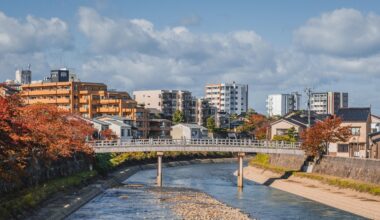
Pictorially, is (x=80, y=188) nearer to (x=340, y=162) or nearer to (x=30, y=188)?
(x=30, y=188)

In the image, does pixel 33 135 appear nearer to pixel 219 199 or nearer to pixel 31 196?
pixel 31 196

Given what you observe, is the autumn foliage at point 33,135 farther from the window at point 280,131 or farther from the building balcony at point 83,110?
the building balcony at point 83,110

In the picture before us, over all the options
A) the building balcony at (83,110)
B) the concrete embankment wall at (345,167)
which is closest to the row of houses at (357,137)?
the concrete embankment wall at (345,167)

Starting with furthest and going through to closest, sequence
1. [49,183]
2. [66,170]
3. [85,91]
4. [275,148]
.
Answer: [85,91], [275,148], [66,170], [49,183]

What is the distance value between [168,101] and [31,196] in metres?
113

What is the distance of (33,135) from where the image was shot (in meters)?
47.5

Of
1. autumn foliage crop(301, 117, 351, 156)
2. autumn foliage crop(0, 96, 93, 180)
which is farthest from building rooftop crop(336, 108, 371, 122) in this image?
autumn foliage crop(0, 96, 93, 180)

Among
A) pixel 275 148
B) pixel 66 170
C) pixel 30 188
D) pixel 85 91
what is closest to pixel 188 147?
pixel 275 148

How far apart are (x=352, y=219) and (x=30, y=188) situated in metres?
27.1

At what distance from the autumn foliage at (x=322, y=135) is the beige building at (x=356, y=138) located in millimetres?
5237

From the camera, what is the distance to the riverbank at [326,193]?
47.3 metres

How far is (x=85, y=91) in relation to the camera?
416 feet

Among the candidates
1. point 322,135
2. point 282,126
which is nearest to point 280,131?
point 282,126

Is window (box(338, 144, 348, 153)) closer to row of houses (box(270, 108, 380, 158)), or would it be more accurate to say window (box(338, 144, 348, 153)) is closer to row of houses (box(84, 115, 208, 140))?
row of houses (box(270, 108, 380, 158))
